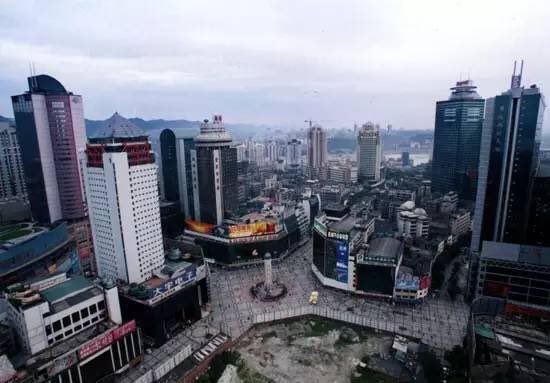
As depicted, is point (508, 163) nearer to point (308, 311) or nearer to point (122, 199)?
point (308, 311)

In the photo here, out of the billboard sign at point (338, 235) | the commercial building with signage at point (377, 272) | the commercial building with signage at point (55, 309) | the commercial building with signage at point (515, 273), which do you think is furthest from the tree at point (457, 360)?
the commercial building with signage at point (55, 309)

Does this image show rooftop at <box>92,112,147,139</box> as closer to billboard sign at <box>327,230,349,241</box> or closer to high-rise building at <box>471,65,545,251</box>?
billboard sign at <box>327,230,349,241</box>

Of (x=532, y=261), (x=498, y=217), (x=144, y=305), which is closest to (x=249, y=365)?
(x=144, y=305)

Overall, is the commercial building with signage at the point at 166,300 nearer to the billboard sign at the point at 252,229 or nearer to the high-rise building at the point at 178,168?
the billboard sign at the point at 252,229

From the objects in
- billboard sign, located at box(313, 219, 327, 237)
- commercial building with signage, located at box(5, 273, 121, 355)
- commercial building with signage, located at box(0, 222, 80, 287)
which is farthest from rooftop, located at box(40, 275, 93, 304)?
billboard sign, located at box(313, 219, 327, 237)

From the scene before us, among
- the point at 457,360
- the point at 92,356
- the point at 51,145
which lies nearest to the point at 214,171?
the point at 51,145

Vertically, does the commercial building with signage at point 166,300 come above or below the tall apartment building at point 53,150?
below

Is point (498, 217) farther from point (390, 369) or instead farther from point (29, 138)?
point (29, 138)
